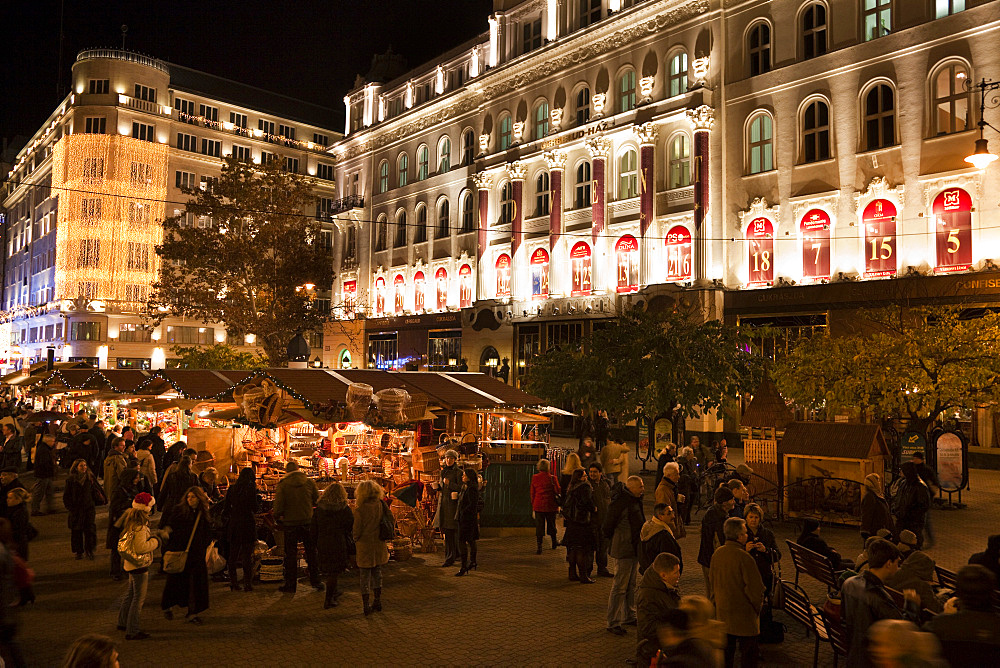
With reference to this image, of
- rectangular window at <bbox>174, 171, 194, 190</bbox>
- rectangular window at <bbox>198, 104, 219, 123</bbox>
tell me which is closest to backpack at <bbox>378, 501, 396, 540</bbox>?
rectangular window at <bbox>174, 171, 194, 190</bbox>

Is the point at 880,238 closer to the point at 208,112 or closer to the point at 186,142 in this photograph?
the point at 186,142

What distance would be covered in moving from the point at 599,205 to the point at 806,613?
29695 millimetres

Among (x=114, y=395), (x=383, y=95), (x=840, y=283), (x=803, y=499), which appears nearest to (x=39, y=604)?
(x=114, y=395)

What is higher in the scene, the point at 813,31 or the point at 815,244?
the point at 813,31

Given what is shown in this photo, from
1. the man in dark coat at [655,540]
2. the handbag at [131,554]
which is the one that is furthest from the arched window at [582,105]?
the handbag at [131,554]

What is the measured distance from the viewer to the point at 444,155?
46.8 m

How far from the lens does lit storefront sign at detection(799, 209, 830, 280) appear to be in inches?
1112

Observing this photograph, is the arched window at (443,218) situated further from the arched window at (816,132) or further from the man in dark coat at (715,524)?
the man in dark coat at (715,524)

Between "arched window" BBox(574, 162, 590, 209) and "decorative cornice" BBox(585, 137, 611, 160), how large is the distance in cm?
172

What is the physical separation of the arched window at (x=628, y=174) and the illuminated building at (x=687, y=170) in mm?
97

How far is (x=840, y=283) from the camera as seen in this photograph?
1070 inches

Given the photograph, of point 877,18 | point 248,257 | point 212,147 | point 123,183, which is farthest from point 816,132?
point 212,147

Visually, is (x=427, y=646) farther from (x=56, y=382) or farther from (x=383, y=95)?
(x=383, y=95)

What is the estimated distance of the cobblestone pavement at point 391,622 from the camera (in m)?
7.90
